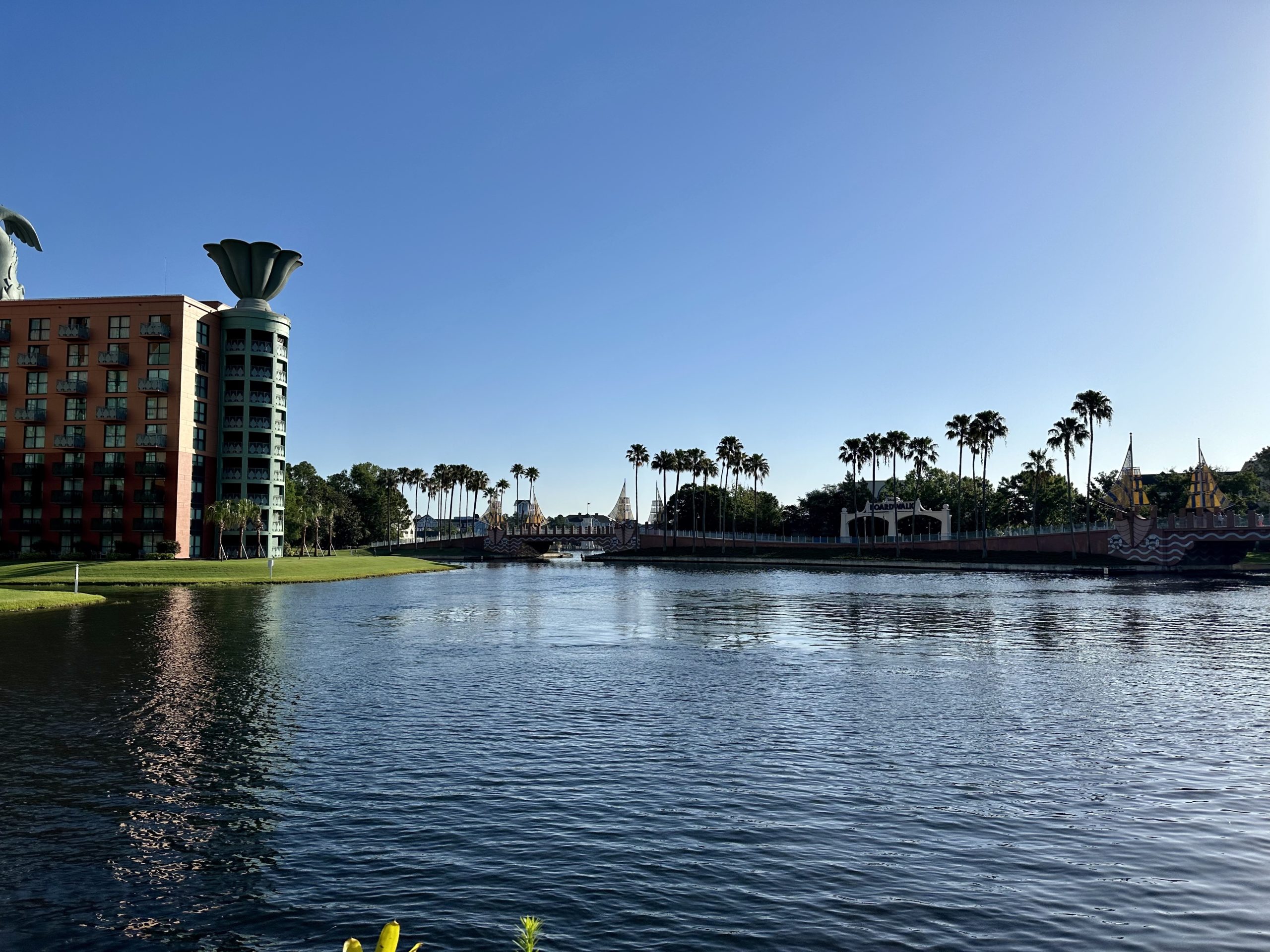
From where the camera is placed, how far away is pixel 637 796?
20.5 meters

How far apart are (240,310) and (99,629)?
8093cm

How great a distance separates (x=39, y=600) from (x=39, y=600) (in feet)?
Answer: 0.74

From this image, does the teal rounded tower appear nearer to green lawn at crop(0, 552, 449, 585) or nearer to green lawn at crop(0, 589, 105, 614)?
green lawn at crop(0, 552, 449, 585)

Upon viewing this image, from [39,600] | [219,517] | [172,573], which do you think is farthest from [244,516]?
[39,600]

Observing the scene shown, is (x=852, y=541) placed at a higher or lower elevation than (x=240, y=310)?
lower

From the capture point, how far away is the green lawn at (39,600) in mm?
63469

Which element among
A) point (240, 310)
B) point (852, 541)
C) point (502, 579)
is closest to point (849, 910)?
point (502, 579)

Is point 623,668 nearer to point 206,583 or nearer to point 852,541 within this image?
point 206,583

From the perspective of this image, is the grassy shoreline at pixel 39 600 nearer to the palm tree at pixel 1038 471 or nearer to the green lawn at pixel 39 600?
the green lawn at pixel 39 600

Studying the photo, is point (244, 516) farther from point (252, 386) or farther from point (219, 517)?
point (252, 386)

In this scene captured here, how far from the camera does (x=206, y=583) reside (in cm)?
9300

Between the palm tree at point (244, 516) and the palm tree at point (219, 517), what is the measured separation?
124 cm

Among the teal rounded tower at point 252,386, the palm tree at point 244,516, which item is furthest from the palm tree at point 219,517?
the teal rounded tower at point 252,386

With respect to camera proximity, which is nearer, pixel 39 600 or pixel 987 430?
pixel 39 600
